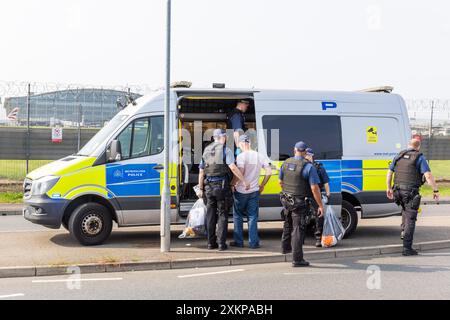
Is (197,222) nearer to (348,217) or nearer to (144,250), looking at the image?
(144,250)

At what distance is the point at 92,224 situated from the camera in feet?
30.4

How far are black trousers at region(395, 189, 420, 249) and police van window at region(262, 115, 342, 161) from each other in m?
1.78

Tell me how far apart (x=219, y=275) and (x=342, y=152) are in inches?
157

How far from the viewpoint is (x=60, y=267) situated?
7.50 metres

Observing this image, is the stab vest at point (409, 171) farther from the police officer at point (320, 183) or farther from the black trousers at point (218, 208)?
the black trousers at point (218, 208)

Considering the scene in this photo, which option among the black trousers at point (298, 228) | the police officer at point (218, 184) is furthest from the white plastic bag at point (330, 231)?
the police officer at point (218, 184)

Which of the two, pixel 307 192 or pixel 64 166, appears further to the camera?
pixel 64 166

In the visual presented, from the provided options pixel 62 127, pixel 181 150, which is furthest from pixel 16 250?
pixel 62 127

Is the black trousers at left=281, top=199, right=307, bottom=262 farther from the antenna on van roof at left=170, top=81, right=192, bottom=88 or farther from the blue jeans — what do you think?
the antenna on van roof at left=170, top=81, right=192, bottom=88

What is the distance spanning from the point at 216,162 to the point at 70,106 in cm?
1055

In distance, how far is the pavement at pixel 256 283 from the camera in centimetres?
638

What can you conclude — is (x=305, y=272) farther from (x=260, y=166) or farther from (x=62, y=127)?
A: (x=62, y=127)
